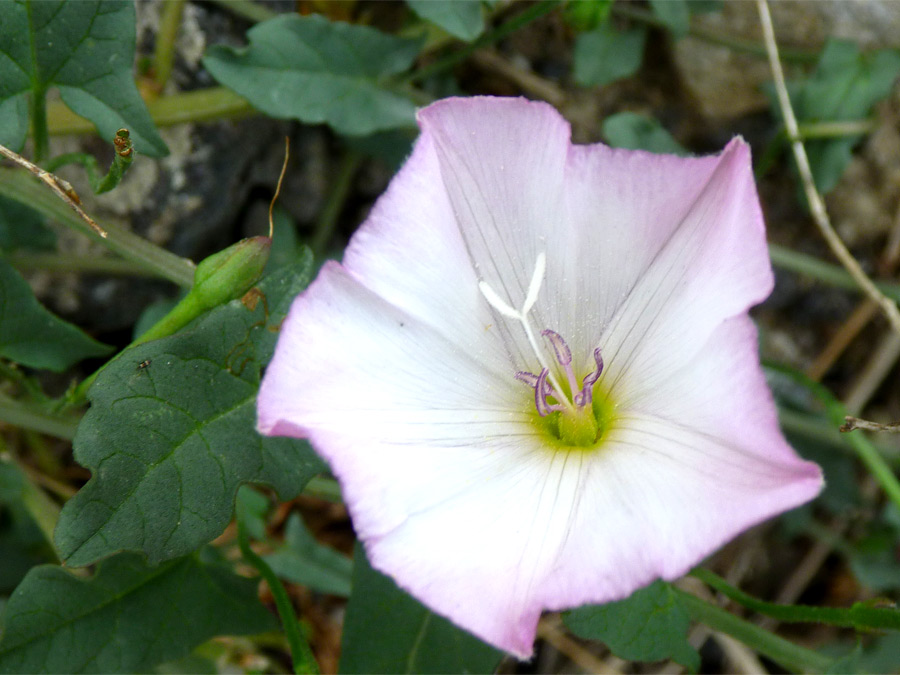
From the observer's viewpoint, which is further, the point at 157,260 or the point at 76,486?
the point at 76,486

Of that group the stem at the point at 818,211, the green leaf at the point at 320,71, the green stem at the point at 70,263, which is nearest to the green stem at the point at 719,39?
the stem at the point at 818,211

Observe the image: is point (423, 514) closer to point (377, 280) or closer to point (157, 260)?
point (377, 280)

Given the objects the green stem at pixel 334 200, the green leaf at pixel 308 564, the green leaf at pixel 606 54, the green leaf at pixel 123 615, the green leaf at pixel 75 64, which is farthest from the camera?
the green stem at pixel 334 200

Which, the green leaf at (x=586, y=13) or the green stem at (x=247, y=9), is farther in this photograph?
the green stem at (x=247, y=9)

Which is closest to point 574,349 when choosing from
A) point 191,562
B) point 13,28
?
point 191,562

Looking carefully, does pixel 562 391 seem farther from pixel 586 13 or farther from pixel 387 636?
pixel 586 13

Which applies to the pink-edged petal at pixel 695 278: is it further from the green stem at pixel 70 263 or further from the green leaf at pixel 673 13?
the green stem at pixel 70 263

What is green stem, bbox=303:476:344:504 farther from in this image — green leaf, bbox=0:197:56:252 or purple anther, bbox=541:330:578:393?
green leaf, bbox=0:197:56:252
